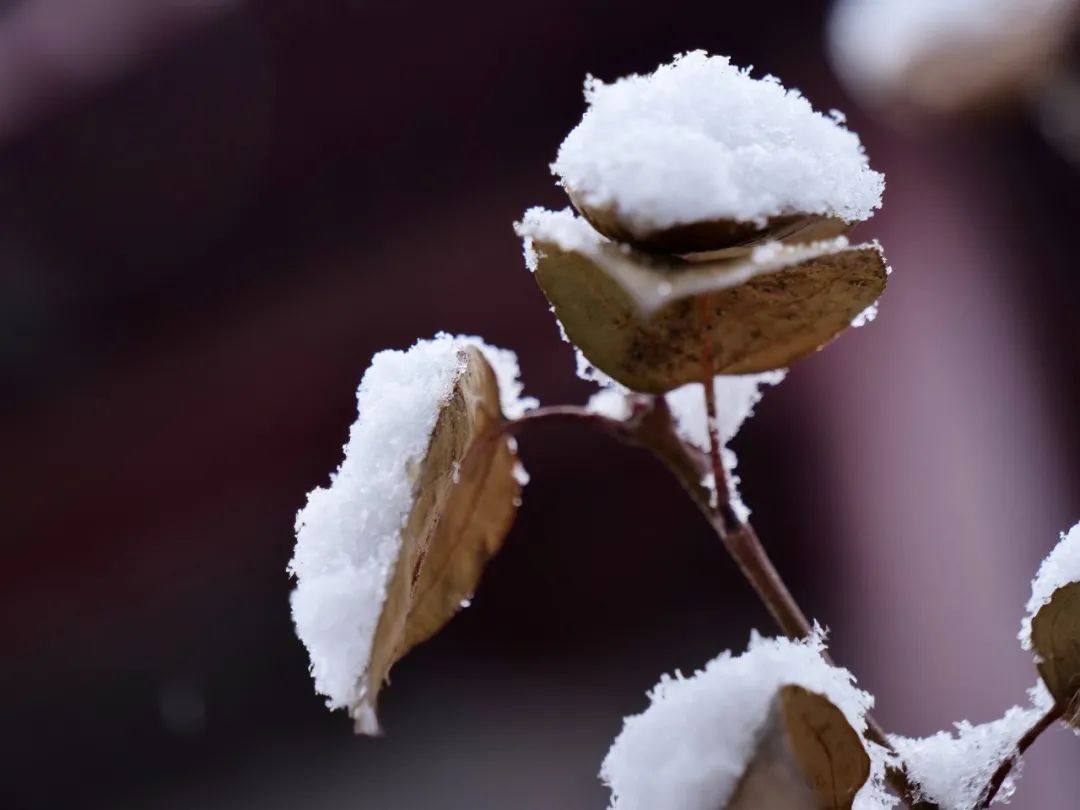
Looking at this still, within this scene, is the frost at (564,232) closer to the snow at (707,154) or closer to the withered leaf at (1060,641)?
the snow at (707,154)

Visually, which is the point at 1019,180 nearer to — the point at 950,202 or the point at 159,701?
the point at 950,202

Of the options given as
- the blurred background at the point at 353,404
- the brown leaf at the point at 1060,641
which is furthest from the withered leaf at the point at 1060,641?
the blurred background at the point at 353,404

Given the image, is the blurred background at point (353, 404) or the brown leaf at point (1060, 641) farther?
the blurred background at point (353, 404)

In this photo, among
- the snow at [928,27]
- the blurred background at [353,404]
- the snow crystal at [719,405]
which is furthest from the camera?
the blurred background at [353,404]

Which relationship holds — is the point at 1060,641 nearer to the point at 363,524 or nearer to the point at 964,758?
the point at 964,758

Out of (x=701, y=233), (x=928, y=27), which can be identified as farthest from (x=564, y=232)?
(x=928, y=27)

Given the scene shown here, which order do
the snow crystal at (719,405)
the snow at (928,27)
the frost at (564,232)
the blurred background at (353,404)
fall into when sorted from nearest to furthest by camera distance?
Answer: the frost at (564,232), the snow crystal at (719,405), the snow at (928,27), the blurred background at (353,404)

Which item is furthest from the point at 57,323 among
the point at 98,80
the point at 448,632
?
the point at 448,632
